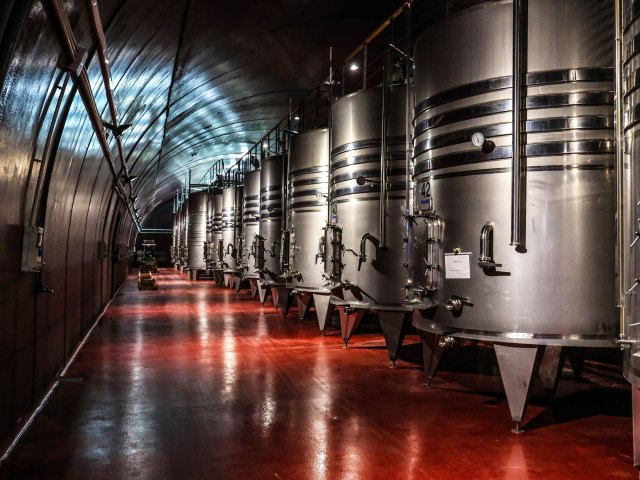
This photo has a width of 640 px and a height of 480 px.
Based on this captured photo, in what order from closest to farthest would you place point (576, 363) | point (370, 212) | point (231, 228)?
point (576, 363), point (370, 212), point (231, 228)

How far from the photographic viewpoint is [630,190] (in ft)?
10.7

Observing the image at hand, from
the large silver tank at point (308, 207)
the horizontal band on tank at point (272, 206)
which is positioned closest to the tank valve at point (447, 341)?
the large silver tank at point (308, 207)

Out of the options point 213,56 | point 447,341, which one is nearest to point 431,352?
point 447,341

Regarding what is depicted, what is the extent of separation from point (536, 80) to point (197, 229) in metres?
22.5

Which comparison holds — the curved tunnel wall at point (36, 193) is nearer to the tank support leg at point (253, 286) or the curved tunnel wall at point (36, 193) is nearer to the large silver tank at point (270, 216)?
the large silver tank at point (270, 216)

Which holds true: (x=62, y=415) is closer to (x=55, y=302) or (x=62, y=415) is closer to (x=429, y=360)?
(x=55, y=302)

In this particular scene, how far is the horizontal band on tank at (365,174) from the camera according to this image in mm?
7410

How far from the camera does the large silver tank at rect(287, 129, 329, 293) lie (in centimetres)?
988

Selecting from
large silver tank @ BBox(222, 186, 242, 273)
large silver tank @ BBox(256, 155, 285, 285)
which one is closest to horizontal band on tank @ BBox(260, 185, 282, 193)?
large silver tank @ BBox(256, 155, 285, 285)

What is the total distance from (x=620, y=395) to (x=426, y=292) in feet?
7.44

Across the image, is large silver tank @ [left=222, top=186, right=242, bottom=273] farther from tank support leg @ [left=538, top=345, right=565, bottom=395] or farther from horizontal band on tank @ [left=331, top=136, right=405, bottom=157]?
tank support leg @ [left=538, top=345, right=565, bottom=395]

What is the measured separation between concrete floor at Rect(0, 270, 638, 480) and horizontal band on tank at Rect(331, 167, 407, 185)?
243 cm

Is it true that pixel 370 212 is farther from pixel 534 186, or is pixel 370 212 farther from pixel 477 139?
pixel 534 186

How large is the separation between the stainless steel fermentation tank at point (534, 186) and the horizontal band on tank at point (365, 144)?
2573 mm
